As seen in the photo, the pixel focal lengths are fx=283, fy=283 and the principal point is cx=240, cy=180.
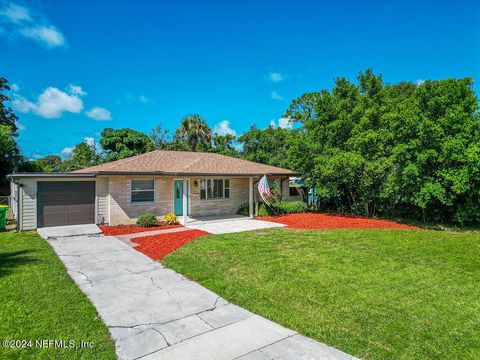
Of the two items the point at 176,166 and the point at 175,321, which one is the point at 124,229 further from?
the point at 175,321

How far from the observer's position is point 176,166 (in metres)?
15.6

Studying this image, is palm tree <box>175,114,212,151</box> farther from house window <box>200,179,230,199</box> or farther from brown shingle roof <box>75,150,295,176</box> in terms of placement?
house window <box>200,179,230,199</box>

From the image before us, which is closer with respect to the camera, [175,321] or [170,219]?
[175,321]

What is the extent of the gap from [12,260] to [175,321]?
6.20 metres

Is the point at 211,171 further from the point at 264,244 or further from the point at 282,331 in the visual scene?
the point at 282,331

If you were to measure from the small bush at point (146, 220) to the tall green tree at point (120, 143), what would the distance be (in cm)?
1654

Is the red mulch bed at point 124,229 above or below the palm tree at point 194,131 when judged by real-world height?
below

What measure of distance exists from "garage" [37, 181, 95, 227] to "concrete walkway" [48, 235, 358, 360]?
268 inches

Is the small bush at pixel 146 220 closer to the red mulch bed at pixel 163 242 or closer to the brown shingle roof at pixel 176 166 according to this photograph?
the brown shingle roof at pixel 176 166

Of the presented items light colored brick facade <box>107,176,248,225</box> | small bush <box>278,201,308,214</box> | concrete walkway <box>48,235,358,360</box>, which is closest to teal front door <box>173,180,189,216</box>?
light colored brick facade <box>107,176,248,225</box>

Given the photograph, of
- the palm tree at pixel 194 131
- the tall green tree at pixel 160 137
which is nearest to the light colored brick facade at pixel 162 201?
the palm tree at pixel 194 131

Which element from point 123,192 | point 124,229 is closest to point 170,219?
point 124,229

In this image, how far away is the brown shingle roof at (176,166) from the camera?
13938 mm

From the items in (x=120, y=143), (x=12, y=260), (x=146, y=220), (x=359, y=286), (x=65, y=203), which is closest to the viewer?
(x=359, y=286)
